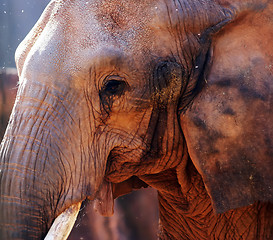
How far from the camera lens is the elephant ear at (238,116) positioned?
177 cm

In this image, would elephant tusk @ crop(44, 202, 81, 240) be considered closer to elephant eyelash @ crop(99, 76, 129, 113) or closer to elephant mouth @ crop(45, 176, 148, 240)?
elephant mouth @ crop(45, 176, 148, 240)

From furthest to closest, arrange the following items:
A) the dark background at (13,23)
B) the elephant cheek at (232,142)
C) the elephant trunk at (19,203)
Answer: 1. the dark background at (13,23)
2. the elephant cheek at (232,142)
3. the elephant trunk at (19,203)

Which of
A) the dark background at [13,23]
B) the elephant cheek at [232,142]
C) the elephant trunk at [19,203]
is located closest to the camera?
the elephant trunk at [19,203]

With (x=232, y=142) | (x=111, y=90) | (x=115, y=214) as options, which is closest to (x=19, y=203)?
(x=111, y=90)

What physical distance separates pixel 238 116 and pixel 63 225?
2.13ft

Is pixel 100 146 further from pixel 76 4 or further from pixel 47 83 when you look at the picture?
pixel 76 4

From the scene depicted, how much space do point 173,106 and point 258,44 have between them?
350mm

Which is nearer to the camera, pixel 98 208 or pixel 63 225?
pixel 63 225

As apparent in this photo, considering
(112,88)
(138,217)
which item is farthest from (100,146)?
(138,217)

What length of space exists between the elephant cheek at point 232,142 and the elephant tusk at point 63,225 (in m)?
0.44

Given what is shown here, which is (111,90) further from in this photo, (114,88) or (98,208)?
(98,208)

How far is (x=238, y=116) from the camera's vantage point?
1791 millimetres

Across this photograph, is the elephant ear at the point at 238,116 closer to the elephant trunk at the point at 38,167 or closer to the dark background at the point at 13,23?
the elephant trunk at the point at 38,167

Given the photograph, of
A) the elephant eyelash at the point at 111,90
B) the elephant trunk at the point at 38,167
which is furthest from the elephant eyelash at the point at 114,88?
the elephant trunk at the point at 38,167
